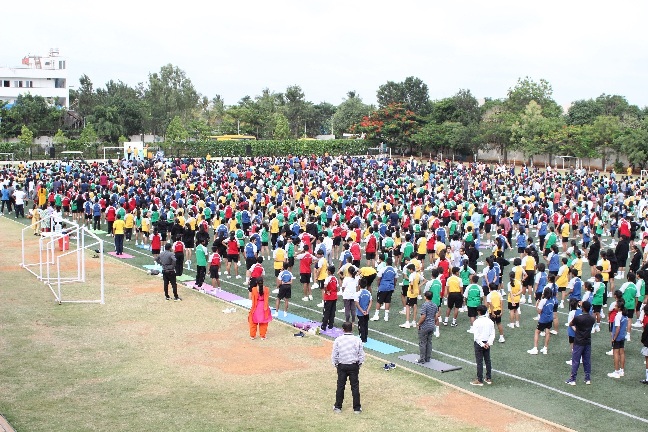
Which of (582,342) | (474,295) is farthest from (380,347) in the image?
(582,342)

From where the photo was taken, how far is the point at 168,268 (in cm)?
1809

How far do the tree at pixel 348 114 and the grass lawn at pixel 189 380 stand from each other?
234ft

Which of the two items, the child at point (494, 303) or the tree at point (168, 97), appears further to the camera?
the tree at point (168, 97)

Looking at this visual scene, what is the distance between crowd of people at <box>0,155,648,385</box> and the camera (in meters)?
15.0

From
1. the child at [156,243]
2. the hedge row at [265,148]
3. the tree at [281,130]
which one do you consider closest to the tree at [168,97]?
the tree at [281,130]

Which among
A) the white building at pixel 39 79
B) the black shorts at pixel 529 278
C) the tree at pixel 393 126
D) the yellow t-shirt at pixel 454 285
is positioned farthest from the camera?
the white building at pixel 39 79

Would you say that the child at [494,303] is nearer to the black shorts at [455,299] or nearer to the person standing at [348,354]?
the black shorts at [455,299]

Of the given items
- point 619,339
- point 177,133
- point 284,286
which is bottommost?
point 619,339

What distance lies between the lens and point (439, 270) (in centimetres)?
1560

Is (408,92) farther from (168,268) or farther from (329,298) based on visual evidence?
(329,298)

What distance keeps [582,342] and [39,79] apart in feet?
290

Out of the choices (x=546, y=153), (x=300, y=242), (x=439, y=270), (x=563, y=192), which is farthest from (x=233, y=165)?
(x=439, y=270)

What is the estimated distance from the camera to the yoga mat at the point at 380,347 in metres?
14.3

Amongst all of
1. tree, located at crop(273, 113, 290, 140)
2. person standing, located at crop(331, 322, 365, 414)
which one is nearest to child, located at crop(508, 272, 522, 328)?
person standing, located at crop(331, 322, 365, 414)
